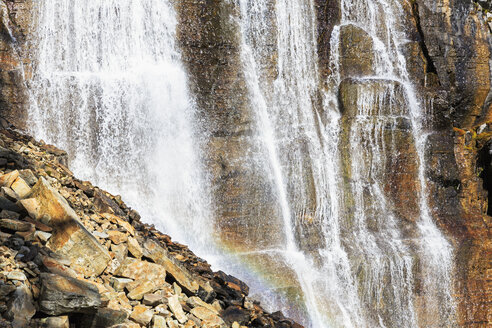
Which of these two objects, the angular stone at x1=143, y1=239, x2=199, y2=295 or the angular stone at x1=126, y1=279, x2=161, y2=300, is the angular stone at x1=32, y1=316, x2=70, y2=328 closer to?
the angular stone at x1=126, y1=279, x2=161, y2=300

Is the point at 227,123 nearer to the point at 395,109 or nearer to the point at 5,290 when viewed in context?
the point at 395,109

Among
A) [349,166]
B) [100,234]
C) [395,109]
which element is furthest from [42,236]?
[395,109]

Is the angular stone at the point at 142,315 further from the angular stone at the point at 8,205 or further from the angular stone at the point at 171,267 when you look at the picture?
the angular stone at the point at 8,205

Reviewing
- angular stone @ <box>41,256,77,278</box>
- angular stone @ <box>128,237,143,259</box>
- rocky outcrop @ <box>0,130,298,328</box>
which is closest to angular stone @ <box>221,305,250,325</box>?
rocky outcrop @ <box>0,130,298,328</box>

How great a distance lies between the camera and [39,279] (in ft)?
12.0

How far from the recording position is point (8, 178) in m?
4.94

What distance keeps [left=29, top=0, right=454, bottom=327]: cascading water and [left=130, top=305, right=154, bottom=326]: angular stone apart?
549 centimetres

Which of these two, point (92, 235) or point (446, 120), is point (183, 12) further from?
point (92, 235)

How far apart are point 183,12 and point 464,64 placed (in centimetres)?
776

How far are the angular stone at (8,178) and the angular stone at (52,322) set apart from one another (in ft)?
6.08

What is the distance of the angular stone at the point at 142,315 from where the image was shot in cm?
417

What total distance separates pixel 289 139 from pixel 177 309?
7.73 metres

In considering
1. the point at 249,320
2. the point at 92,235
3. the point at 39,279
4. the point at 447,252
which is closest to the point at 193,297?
the point at 249,320

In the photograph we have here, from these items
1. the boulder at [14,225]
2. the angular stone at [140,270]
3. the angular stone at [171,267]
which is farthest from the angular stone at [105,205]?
the boulder at [14,225]
